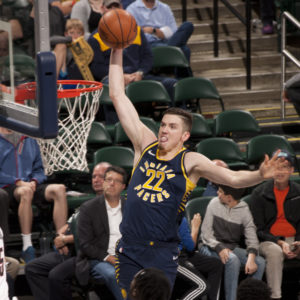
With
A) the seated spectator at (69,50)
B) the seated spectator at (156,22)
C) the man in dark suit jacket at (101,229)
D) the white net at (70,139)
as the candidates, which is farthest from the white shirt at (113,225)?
the seated spectator at (156,22)

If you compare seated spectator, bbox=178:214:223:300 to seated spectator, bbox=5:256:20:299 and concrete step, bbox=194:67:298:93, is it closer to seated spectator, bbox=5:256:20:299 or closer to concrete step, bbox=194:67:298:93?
seated spectator, bbox=5:256:20:299

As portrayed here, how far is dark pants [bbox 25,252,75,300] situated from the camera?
6.24 meters

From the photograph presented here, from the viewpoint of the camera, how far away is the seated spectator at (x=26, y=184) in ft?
21.3

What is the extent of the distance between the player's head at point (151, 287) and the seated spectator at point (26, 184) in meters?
3.05

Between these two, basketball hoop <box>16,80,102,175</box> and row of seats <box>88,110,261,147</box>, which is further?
row of seats <box>88,110,261,147</box>

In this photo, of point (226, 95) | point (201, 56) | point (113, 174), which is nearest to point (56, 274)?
point (113, 174)

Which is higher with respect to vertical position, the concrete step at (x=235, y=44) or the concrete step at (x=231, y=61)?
the concrete step at (x=235, y=44)

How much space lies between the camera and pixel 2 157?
6.67 metres

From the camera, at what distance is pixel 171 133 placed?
4.60 metres

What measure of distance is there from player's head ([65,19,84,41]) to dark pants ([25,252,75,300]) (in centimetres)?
338

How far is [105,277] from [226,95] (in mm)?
4221

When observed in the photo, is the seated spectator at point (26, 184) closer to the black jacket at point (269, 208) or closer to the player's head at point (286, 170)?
the black jacket at point (269, 208)

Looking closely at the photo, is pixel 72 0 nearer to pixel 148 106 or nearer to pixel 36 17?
pixel 148 106

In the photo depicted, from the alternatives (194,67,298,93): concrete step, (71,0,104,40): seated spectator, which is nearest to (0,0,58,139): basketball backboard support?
(71,0,104,40): seated spectator
